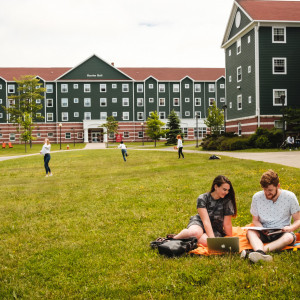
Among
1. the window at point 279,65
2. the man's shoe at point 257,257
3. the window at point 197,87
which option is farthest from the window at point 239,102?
the man's shoe at point 257,257

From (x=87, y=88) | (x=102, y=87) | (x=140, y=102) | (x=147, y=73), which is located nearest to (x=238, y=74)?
(x=140, y=102)

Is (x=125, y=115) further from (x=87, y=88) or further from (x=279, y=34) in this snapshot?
(x=279, y=34)

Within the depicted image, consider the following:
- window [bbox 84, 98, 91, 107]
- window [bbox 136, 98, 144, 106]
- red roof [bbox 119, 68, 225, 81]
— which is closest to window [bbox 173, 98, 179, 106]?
red roof [bbox 119, 68, 225, 81]

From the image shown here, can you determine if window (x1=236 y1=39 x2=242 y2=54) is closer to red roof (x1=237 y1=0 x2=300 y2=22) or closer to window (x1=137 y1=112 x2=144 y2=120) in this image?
red roof (x1=237 y1=0 x2=300 y2=22)

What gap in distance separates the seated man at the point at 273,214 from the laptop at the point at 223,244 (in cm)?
22

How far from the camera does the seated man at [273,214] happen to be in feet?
18.6

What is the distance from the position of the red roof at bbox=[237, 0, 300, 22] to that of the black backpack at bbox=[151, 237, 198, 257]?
36666 mm

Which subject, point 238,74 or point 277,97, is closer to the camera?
point 277,97

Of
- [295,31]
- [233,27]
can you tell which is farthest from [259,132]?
[233,27]

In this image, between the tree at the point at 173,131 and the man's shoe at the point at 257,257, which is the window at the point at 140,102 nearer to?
the tree at the point at 173,131

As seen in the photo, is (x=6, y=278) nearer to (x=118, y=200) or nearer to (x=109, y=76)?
(x=118, y=200)

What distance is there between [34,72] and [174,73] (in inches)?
1166

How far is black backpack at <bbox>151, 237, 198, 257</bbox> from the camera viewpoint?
559cm

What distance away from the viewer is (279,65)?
3809cm
